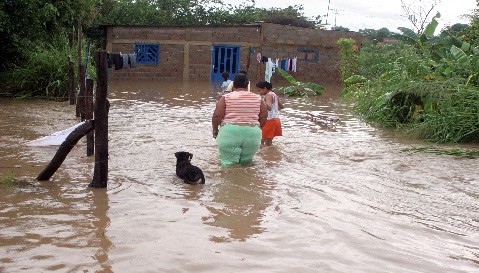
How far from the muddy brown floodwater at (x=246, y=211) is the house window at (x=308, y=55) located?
19.5m

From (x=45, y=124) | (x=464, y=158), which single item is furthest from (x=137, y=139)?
(x=464, y=158)

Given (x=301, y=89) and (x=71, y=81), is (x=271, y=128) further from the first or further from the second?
(x=301, y=89)

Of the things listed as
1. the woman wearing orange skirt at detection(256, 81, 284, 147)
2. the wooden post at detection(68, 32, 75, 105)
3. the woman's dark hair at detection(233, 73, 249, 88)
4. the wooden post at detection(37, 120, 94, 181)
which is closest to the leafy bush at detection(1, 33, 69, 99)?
the wooden post at detection(68, 32, 75, 105)

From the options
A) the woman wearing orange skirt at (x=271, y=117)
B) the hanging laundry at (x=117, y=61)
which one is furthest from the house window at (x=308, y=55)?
the hanging laundry at (x=117, y=61)

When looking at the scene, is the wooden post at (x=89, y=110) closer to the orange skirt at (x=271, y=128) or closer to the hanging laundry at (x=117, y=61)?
the hanging laundry at (x=117, y=61)

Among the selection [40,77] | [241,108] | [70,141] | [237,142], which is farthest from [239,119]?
[40,77]

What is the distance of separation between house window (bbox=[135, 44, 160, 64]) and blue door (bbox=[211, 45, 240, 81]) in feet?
9.02

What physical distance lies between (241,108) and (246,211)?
6.76 feet

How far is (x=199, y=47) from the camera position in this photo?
2816cm

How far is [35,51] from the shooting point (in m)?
17.7

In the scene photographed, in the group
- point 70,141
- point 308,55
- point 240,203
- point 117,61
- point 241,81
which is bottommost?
point 240,203

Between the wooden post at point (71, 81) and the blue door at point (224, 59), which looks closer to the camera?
the wooden post at point (71, 81)

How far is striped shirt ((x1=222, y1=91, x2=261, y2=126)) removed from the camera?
753cm

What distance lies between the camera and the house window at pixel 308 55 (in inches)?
1170
